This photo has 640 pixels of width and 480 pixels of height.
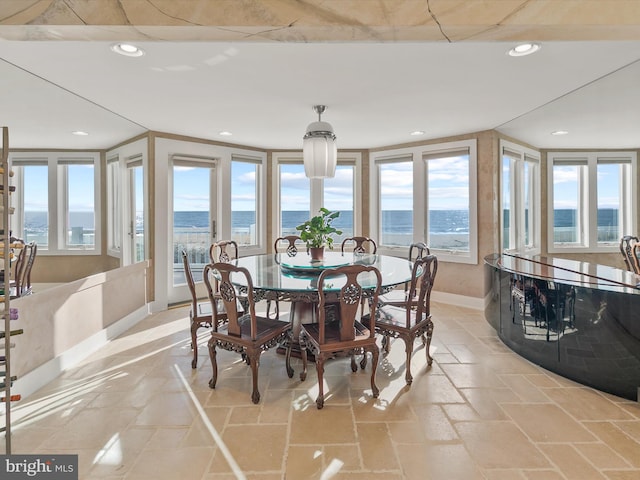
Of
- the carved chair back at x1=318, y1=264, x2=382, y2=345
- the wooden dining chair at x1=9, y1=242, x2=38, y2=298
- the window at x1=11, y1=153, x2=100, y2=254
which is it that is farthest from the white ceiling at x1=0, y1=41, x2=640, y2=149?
the carved chair back at x1=318, y1=264, x2=382, y2=345

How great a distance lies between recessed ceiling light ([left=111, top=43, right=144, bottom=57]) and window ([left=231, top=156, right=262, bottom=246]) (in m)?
2.88

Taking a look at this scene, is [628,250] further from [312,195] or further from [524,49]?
[312,195]

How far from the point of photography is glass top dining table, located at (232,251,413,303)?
91.3 inches

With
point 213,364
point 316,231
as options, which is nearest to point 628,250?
point 316,231

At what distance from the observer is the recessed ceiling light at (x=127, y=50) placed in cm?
207

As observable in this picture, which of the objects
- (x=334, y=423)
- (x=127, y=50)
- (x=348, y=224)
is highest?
(x=127, y=50)

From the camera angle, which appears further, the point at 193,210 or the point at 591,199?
the point at 193,210

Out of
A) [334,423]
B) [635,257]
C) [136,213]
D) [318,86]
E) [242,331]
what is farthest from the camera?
[136,213]

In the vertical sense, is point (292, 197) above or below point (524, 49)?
below

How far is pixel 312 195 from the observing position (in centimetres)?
557

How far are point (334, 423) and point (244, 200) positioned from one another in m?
3.91

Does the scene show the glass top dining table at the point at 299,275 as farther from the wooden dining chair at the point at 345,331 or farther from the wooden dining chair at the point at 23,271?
the wooden dining chair at the point at 23,271

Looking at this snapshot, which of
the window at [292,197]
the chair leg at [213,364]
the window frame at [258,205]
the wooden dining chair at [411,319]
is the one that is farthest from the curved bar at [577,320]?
the window frame at [258,205]

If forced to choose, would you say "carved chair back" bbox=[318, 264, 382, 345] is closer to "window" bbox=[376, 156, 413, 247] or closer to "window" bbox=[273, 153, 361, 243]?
"window" bbox=[376, 156, 413, 247]
